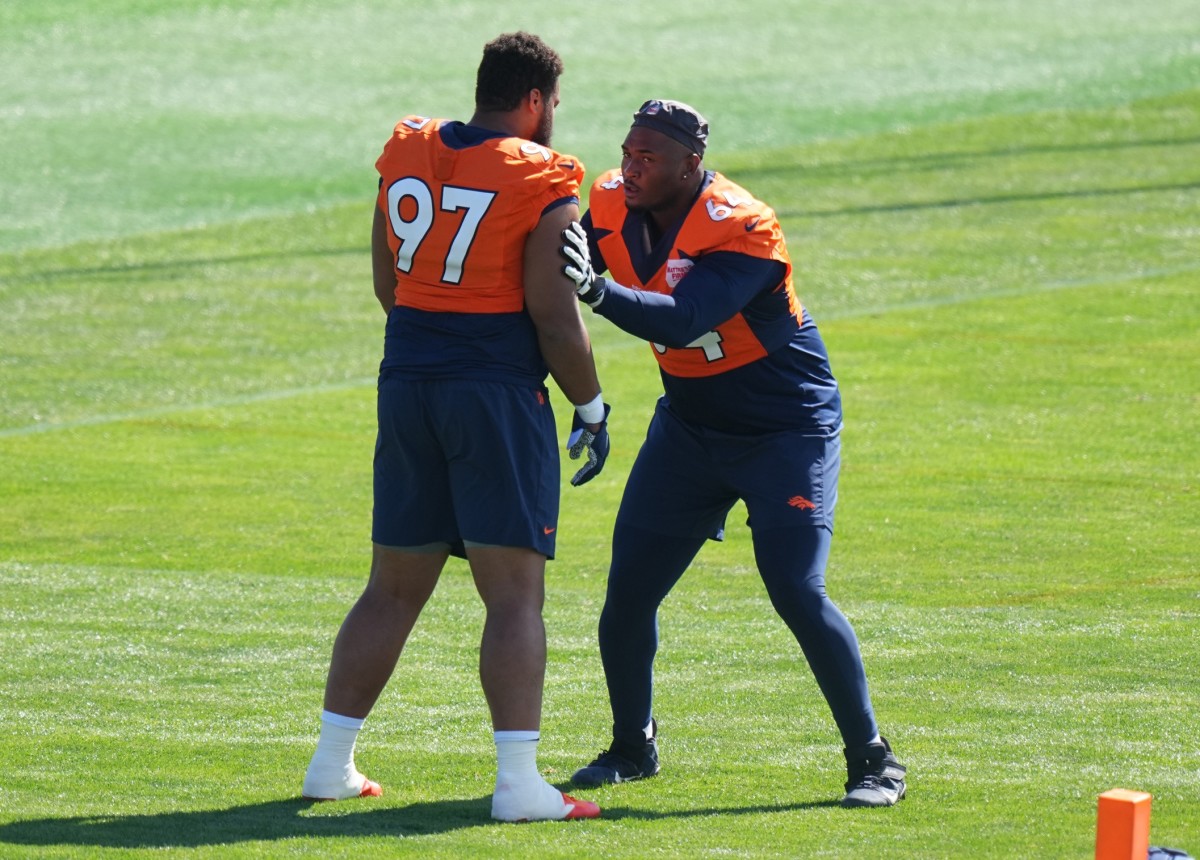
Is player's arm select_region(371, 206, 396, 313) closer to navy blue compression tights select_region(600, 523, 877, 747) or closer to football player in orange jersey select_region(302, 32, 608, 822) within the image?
football player in orange jersey select_region(302, 32, 608, 822)

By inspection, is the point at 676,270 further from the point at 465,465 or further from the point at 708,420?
the point at 465,465

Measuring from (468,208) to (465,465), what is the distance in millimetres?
661

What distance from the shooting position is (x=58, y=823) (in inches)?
197

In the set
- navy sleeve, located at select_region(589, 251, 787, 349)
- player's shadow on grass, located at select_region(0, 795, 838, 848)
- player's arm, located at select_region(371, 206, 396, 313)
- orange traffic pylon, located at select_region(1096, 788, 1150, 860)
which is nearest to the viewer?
orange traffic pylon, located at select_region(1096, 788, 1150, 860)

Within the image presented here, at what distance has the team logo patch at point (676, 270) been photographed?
545 cm

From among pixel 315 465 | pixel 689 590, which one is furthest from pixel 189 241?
pixel 689 590

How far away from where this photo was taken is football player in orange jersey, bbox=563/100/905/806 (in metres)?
5.32

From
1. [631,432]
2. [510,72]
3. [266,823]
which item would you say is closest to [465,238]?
[510,72]

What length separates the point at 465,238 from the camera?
5.08 metres

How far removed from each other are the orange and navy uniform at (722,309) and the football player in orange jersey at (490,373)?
0.83 feet

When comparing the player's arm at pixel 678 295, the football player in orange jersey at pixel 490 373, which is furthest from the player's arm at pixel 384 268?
the player's arm at pixel 678 295

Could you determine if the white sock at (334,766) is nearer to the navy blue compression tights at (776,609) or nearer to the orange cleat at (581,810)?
the orange cleat at (581,810)

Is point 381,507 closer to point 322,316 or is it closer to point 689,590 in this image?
point 689,590

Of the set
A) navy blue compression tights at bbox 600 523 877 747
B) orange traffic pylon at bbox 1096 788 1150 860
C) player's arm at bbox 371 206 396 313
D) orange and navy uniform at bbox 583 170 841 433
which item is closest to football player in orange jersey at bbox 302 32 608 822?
player's arm at bbox 371 206 396 313
